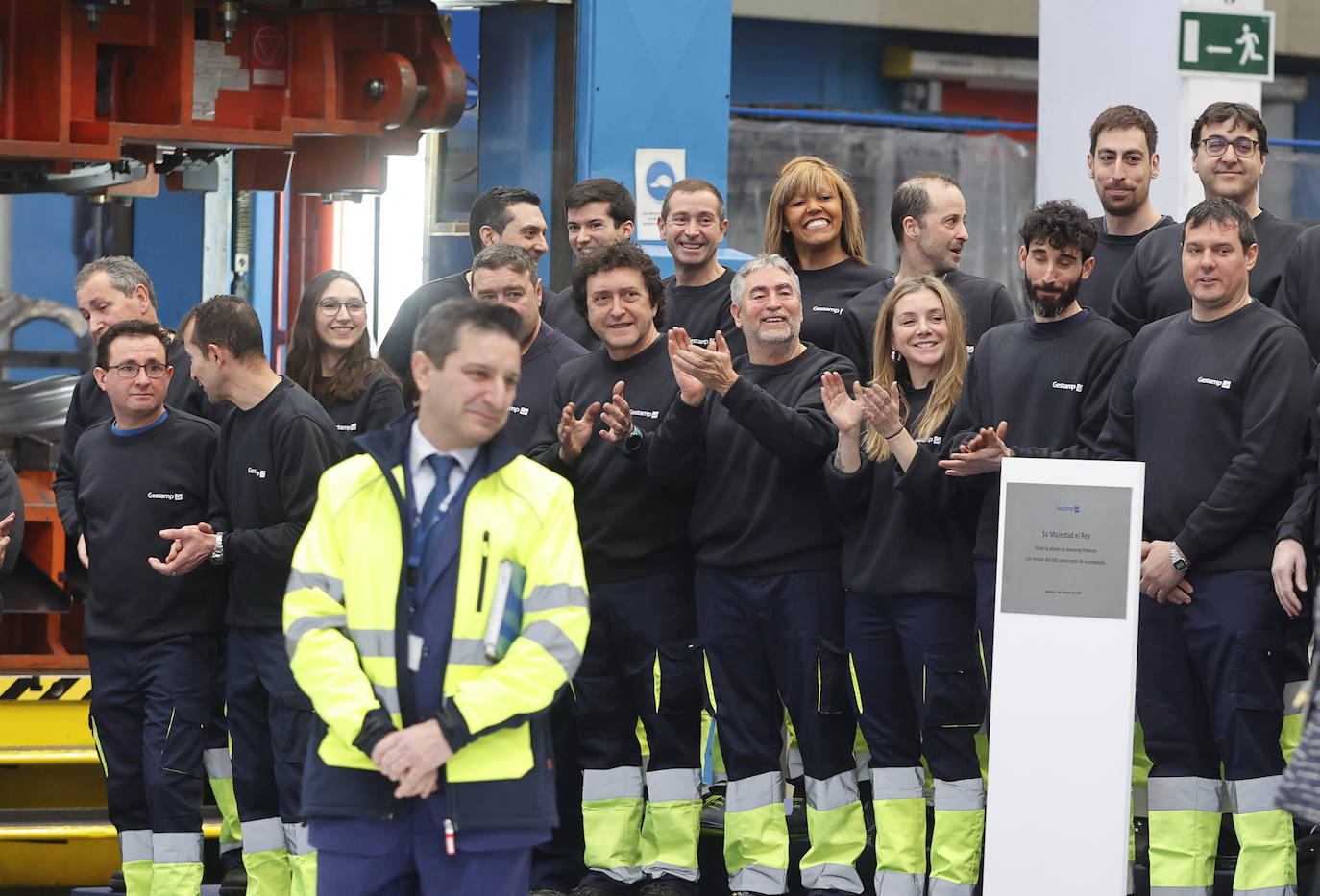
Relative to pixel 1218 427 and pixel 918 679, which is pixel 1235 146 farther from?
pixel 918 679

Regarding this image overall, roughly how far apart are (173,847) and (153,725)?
0.38 m

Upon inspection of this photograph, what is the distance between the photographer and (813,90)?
51.4 ft

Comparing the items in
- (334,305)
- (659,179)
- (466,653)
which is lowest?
(466,653)

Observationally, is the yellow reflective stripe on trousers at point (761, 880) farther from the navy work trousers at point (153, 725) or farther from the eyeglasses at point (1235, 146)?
the eyeglasses at point (1235, 146)

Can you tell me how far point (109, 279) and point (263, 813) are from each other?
6.64ft

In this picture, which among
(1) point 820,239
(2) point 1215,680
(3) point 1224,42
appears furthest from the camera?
(3) point 1224,42

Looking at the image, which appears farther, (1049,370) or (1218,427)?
(1049,370)

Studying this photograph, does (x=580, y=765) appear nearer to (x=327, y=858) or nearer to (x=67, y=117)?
(x=327, y=858)

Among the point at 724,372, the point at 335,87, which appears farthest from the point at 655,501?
the point at 335,87

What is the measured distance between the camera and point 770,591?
522 cm

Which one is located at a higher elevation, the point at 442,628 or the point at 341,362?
the point at 341,362

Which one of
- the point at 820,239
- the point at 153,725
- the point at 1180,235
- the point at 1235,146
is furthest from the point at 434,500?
the point at 1235,146

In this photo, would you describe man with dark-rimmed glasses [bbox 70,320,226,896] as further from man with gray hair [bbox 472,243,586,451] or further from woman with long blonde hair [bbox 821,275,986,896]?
woman with long blonde hair [bbox 821,275,986,896]

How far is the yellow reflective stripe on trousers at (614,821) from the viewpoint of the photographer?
5.35 m
